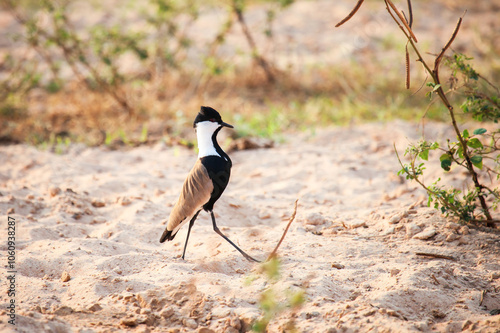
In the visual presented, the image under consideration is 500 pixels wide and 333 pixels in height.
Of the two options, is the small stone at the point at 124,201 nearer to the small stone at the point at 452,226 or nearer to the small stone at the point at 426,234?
the small stone at the point at 426,234

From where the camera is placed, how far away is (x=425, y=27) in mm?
8820

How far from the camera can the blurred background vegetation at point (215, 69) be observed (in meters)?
5.89

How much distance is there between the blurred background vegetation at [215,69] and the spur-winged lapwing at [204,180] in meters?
2.29

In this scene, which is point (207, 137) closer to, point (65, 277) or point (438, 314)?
point (65, 277)

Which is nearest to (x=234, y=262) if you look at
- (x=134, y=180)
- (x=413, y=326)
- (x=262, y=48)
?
(x=413, y=326)

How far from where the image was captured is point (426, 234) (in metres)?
3.10

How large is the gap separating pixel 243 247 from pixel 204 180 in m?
0.55

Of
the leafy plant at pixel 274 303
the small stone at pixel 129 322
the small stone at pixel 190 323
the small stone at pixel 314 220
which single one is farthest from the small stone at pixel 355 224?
the small stone at pixel 129 322

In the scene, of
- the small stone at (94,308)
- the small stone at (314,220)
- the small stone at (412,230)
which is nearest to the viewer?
the small stone at (94,308)

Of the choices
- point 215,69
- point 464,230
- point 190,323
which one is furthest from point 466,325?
point 215,69

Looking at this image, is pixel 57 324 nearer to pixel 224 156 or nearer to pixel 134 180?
pixel 224 156

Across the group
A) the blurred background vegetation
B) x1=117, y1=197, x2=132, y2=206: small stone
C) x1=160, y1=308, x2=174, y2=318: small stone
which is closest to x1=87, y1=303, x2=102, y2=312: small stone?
x1=160, y1=308, x2=174, y2=318: small stone

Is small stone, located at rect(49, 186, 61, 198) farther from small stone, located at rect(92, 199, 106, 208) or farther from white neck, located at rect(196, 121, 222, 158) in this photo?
white neck, located at rect(196, 121, 222, 158)

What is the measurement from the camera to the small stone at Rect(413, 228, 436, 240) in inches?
122
